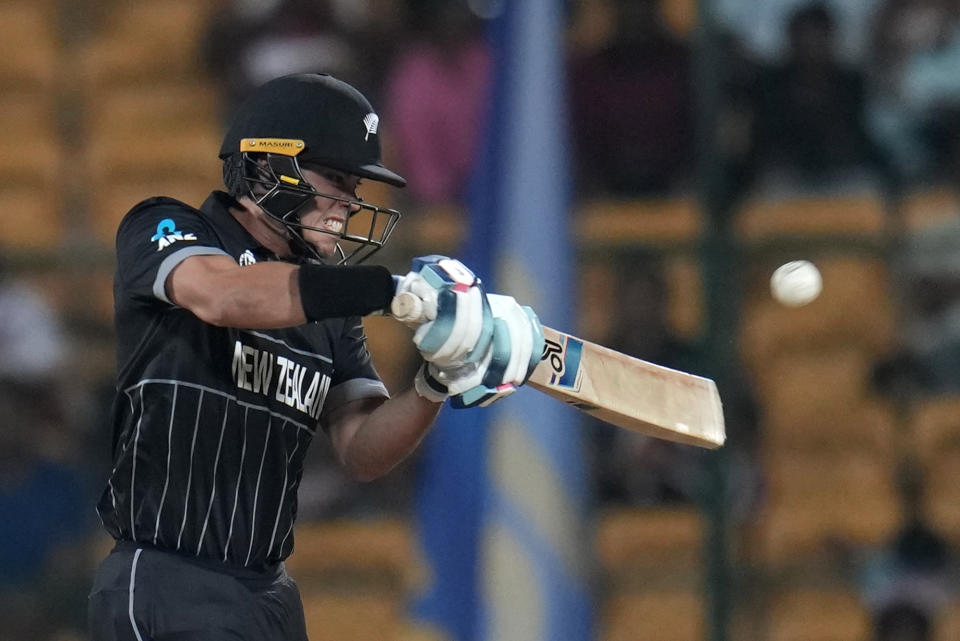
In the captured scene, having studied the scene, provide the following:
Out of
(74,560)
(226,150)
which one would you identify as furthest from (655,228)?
(226,150)

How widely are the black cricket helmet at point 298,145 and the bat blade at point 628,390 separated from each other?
0.45 m

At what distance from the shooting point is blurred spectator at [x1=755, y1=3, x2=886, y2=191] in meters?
5.48

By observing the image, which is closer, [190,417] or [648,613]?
[190,417]

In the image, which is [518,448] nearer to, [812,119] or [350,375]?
[350,375]

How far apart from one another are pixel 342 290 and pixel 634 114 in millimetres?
3303

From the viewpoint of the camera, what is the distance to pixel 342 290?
2.58 m

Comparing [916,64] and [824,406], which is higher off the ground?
[916,64]

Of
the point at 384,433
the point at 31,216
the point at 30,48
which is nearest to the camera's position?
the point at 384,433

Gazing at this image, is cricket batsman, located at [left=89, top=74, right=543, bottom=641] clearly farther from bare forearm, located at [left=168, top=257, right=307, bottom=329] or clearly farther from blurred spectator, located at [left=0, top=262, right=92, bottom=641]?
blurred spectator, located at [left=0, top=262, right=92, bottom=641]

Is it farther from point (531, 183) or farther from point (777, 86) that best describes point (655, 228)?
point (531, 183)

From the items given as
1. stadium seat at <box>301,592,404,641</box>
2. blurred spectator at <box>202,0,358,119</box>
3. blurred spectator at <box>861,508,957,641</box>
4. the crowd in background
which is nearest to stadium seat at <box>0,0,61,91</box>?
blurred spectator at <box>202,0,358,119</box>

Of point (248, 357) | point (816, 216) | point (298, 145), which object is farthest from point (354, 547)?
point (298, 145)

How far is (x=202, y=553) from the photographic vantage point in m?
2.78

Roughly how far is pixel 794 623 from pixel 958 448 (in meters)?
0.95
